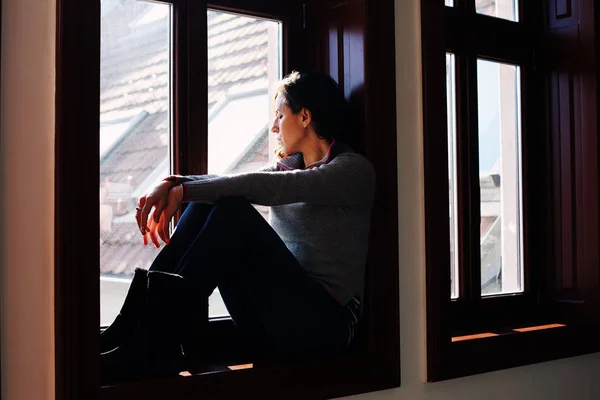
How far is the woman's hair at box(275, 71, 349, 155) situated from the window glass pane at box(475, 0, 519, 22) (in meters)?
0.93

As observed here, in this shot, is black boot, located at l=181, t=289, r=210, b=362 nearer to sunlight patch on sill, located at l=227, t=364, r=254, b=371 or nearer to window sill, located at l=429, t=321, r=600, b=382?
sunlight patch on sill, located at l=227, t=364, r=254, b=371

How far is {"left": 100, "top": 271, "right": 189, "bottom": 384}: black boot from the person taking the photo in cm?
153

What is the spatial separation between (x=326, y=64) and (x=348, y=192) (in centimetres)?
50

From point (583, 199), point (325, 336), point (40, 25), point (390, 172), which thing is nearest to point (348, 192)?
point (390, 172)

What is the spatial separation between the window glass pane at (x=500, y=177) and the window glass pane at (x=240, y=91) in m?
0.85

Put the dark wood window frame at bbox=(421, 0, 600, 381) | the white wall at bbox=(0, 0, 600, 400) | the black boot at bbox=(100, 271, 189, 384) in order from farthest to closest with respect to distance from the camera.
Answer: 1. the dark wood window frame at bbox=(421, 0, 600, 381)
2. the black boot at bbox=(100, 271, 189, 384)
3. the white wall at bbox=(0, 0, 600, 400)

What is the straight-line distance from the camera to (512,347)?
229 centimetres

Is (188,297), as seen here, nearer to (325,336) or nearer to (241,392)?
(241,392)

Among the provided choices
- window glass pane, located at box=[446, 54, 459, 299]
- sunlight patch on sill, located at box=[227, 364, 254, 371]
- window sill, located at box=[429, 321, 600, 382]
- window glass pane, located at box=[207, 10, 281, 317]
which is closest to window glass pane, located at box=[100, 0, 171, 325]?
window glass pane, located at box=[207, 10, 281, 317]

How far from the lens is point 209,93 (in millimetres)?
2088

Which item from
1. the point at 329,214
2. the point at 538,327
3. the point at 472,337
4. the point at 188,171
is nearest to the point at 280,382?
the point at 329,214

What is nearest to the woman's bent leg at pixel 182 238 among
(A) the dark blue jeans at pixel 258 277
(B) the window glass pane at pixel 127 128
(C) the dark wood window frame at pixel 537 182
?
(A) the dark blue jeans at pixel 258 277

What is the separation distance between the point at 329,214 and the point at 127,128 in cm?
58

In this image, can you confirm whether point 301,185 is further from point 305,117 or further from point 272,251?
point 305,117
